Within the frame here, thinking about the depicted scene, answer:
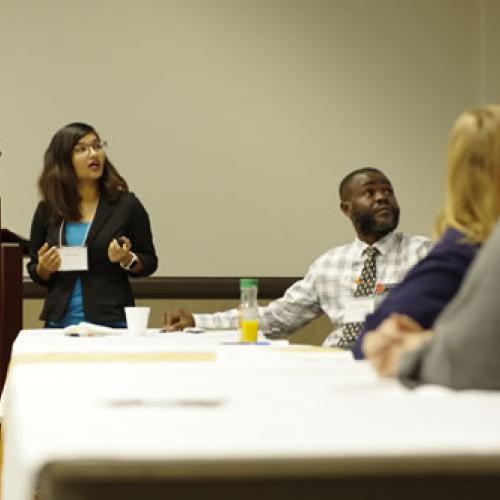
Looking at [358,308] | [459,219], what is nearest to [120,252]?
[358,308]

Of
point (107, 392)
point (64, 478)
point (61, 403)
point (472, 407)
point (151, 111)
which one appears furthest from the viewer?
point (151, 111)

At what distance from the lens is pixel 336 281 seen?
4004mm

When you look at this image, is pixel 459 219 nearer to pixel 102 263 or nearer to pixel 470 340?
pixel 470 340

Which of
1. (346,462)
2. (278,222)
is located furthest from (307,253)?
(346,462)

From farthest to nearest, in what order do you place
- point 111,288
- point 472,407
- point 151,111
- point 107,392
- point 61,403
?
point 151,111 → point 111,288 → point 107,392 → point 61,403 → point 472,407

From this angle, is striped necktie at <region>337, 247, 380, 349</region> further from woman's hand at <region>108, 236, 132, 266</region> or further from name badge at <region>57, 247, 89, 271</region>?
name badge at <region>57, 247, 89, 271</region>

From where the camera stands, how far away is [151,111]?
6000 millimetres

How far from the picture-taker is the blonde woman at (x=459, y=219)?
5.49ft

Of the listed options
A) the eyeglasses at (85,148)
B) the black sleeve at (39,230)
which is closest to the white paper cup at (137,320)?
the black sleeve at (39,230)

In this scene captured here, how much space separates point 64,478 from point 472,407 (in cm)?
50

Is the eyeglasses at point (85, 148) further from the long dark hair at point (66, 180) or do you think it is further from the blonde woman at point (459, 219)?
the blonde woman at point (459, 219)

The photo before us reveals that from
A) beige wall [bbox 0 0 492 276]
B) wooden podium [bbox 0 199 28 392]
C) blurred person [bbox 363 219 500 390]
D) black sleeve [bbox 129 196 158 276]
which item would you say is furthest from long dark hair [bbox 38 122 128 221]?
blurred person [bbox 363 219 500 390]

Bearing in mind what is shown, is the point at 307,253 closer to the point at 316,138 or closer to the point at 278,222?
the point at 278,222

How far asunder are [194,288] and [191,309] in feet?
0.38
